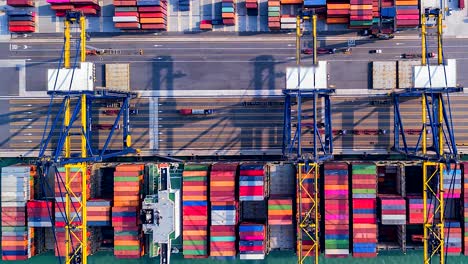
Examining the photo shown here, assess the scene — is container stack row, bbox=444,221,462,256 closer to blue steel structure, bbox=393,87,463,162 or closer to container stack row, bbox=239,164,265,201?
blue steel structure, bbox=393,87,463,162

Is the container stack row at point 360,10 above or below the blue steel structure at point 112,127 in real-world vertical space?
above

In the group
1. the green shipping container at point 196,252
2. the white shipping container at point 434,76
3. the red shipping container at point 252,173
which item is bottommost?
Result: the green shipping container at point 196,252

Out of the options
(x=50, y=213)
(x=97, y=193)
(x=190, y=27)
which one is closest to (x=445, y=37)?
(x=190, y=27)

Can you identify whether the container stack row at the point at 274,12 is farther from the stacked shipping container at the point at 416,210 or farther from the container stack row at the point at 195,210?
the stacked shipping container at the point at 416,210

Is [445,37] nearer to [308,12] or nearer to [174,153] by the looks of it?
[308,12]

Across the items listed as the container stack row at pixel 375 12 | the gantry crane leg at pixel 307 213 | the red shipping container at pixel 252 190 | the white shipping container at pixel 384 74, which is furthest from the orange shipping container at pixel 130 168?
the container stack row at pixel 375 12
